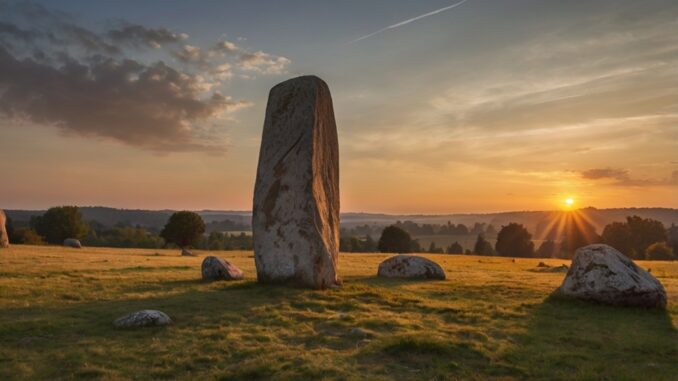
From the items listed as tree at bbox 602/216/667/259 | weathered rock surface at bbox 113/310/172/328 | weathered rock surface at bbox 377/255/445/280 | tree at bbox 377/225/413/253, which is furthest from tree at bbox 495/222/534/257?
weathered rock surface at bbox 113/310/172/328

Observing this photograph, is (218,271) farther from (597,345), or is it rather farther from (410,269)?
(597,345)

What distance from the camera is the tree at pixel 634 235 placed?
84.1 meters

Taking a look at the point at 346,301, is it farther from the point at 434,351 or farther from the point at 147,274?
the point at 147,274

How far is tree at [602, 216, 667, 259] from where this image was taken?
8412 cm

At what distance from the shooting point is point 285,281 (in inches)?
786

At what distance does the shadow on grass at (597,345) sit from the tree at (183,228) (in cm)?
6088

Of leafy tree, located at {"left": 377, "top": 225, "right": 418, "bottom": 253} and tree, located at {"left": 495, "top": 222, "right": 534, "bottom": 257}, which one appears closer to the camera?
leafy tree, located at {"left": 377, "top": 225, "right": 418, "bottom": 253}

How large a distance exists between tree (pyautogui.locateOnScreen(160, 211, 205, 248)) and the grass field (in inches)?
2017

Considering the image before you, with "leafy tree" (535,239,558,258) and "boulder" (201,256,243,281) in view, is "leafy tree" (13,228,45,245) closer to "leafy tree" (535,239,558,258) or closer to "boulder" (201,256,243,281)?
"boulder" (201,256,243,281)

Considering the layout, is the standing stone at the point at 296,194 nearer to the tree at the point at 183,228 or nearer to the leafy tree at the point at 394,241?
the tree at the point at 183,228

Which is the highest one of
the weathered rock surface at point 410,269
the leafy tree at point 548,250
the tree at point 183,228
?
the tree at point 183,228

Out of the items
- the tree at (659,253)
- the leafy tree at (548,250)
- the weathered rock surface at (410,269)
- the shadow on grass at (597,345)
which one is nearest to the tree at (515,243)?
the leafy tree at (548,250)

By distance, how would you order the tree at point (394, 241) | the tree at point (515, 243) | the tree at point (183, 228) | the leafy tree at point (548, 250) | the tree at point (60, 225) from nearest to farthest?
1. the tree at point (183, 228)
2. the tree at point (60, 225)
3. the tree at point (394, 241)
4. the tree at point (515, 243)
5. the leafy tree at point (548, 250)

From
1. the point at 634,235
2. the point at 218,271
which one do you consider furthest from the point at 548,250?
the point at 218,271
